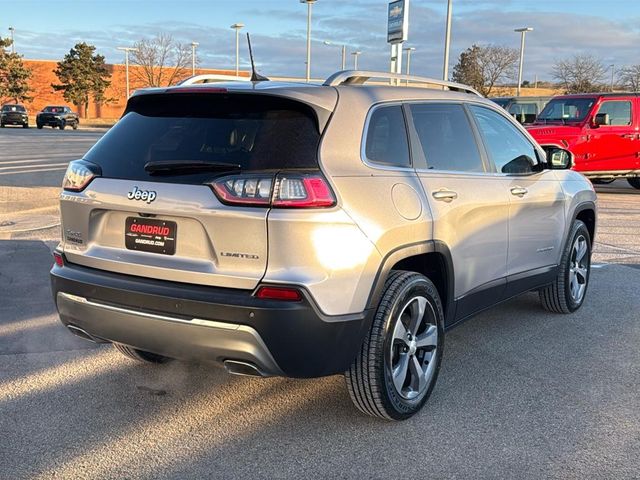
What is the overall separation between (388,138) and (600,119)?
12030mm

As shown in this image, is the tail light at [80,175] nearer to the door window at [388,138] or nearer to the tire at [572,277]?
the door window at [388,138]

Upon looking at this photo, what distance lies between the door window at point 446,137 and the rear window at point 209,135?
963mm

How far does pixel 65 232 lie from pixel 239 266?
1.19 m

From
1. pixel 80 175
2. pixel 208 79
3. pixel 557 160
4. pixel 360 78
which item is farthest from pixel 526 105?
pixel 80 175

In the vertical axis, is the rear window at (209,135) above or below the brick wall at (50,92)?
below

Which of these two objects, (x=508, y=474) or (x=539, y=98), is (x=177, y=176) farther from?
(x=539, y=98)

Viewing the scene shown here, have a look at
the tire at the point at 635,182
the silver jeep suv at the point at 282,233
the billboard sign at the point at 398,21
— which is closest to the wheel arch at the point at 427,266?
the silver jeep suv at the point at 282,233

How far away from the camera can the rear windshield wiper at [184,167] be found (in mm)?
3104

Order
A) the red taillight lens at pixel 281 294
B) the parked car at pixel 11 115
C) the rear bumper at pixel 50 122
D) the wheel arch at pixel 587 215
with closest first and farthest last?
the red taillight lens at pixel 281 294, the wheel arch at pixel 587 215, the parked car at pixel 11 115, the rear bumper at pixel 50 122

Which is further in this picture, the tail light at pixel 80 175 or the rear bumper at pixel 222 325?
the tail light at pixel 80 175

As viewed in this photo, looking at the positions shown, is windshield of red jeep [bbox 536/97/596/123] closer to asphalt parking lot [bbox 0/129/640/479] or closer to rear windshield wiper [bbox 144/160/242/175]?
asphalt parking lot [bbox 0/129/640/479]

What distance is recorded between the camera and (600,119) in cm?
1411

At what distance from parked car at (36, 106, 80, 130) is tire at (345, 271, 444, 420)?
4354 cm

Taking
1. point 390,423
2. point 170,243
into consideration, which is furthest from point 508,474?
point 170,243
